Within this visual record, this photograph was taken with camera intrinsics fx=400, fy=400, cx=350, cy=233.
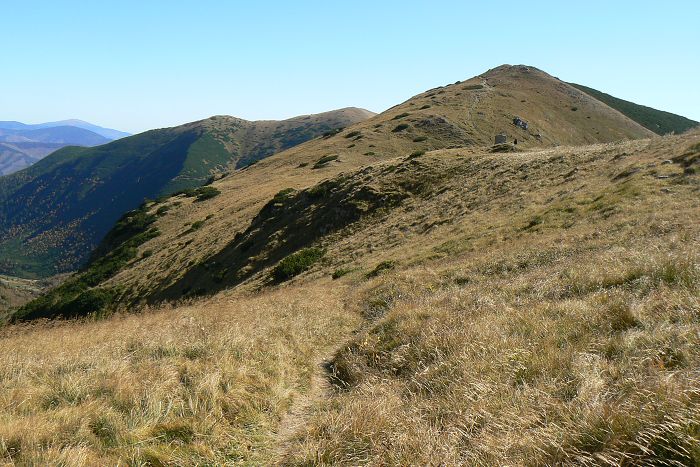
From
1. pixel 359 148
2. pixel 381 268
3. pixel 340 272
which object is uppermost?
pixel 359 148

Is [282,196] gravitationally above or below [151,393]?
above

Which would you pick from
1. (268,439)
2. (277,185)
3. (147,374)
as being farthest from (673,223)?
(277,185)

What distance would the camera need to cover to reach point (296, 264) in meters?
25.6

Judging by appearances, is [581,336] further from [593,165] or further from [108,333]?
[593,165]

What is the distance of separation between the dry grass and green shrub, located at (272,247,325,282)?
1550cm

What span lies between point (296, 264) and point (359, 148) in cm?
3658

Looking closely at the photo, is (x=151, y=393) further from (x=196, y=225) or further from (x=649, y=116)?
(x=649, y=116)

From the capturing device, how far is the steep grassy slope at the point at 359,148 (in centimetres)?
3569

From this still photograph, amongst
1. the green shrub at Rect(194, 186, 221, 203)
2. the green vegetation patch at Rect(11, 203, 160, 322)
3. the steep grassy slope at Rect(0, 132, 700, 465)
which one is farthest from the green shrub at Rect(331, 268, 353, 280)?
the green shrub at Rect(194, 186, 221, 203)

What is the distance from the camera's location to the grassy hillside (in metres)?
100

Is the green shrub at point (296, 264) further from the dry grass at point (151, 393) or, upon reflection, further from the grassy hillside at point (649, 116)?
the grassy hillside at point (649, 116)

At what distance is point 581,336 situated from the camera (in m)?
5.64

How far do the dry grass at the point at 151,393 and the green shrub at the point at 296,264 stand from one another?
15.5 m

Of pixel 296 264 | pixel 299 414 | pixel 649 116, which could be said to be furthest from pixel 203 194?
pixel 649 116
